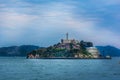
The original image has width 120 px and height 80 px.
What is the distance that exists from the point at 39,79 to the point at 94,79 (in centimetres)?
1105

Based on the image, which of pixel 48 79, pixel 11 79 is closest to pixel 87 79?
pixel 48 79

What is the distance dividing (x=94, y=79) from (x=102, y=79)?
1.95 metres

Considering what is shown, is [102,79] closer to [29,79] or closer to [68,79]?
[68,79]

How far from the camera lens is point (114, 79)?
283ft

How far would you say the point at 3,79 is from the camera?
8638 cm

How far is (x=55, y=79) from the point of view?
3408 inches

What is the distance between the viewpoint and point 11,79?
3391 inches

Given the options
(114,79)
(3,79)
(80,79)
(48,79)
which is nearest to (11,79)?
(3,79)

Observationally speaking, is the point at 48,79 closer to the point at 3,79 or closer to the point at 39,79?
the point at 39,79

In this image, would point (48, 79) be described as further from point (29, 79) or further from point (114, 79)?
point (114, 79)

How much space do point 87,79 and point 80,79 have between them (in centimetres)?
153

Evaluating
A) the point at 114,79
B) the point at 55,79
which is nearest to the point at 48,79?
the point at 55,79

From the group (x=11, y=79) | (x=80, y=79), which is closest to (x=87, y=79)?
(x=80, y=79)

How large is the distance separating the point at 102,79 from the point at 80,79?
14.5ft
